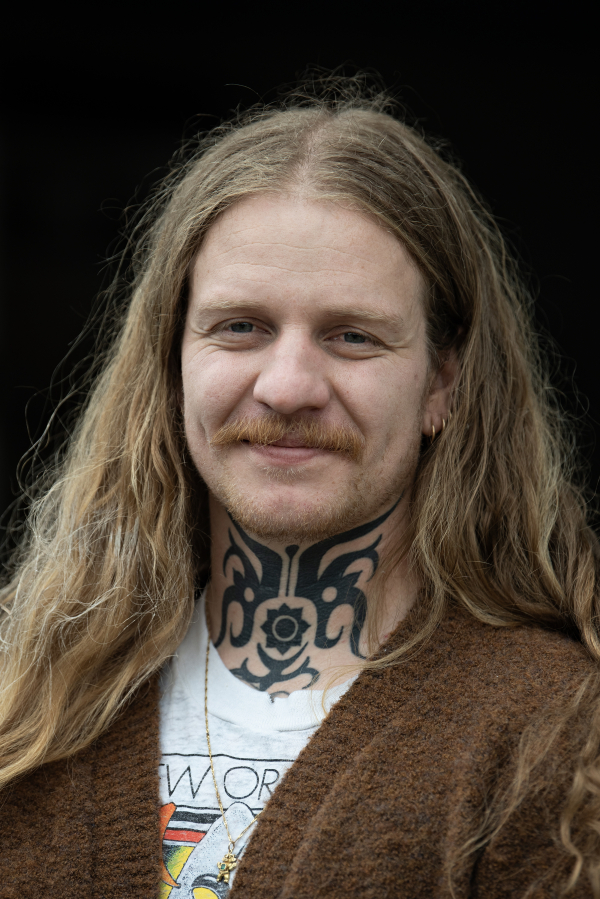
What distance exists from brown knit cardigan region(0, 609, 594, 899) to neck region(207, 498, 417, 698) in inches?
4.6

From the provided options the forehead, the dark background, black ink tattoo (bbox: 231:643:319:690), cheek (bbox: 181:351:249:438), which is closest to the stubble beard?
Answer: cheek (bbox: 181:351:249:438)

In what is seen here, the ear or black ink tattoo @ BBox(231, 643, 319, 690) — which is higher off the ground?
the ear

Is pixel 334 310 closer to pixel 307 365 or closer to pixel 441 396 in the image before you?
pixel 307 365

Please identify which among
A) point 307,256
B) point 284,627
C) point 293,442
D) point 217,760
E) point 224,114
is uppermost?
point 224,114

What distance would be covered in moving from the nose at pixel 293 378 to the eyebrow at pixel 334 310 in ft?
0.25

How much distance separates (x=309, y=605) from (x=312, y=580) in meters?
0.05

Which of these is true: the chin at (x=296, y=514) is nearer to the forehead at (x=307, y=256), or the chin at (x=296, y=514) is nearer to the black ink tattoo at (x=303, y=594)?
the black ink tattoo at (x=303, y=594)

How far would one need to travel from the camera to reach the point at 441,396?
2145 mm

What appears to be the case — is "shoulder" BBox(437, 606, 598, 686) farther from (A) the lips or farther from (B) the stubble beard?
(A) the lips

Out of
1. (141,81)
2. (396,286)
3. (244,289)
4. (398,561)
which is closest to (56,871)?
(398,561)

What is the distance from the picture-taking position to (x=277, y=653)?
1.97 metres

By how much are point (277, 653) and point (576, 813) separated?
2.25 ft

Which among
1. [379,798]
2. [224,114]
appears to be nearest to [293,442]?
[379,798]

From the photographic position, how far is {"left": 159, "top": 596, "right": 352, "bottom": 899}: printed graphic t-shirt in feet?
5.71
